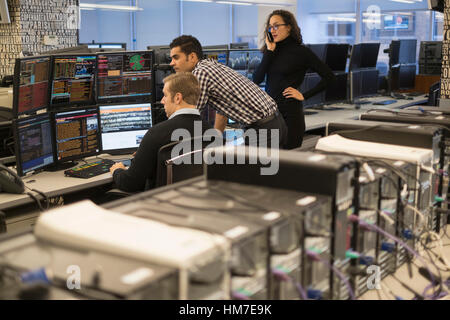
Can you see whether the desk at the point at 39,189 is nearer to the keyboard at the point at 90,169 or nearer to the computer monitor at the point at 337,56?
the keyboard at the point at 90,169

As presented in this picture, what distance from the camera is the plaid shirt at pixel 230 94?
297cm

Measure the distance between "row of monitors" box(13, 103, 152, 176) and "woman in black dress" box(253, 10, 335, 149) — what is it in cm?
81

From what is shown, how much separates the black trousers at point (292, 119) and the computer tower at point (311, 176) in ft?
7.44

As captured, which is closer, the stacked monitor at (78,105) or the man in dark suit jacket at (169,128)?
the man in dark suit jacket at (169,128)

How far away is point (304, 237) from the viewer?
3.68 feet

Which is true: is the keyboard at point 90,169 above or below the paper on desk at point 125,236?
below

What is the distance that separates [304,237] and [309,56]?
2635 mm

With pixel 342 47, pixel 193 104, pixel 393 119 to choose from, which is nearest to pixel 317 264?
pixel 393 119

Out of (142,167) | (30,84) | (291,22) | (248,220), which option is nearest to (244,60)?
(291,22)

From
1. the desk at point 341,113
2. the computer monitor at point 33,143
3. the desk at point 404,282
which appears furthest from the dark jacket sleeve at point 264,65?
the desk at point 404,282

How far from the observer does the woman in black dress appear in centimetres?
354

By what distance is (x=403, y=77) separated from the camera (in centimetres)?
704

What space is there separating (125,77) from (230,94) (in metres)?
0.80

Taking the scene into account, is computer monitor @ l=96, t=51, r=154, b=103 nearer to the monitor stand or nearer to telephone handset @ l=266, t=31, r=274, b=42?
the monitor stand
